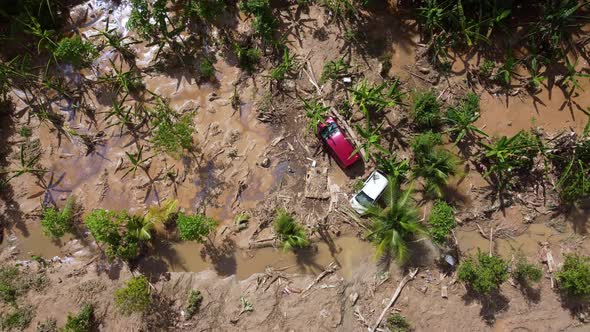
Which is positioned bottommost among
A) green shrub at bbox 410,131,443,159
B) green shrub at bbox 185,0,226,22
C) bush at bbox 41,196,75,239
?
bush at bbox 41,196,75,239

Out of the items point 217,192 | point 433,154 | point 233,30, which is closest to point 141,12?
point 233,30

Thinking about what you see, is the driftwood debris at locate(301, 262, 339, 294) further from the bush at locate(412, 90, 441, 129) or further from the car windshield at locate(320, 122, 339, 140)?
the bush at locate(412, 90, 441, 129)

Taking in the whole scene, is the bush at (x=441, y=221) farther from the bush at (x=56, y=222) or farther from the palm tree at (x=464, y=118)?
the bush at (x=56, y=222)

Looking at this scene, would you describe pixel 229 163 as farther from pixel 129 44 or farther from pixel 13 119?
pixel 13 119

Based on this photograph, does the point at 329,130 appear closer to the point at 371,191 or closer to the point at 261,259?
the point at 371,191

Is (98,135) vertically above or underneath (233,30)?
underneath

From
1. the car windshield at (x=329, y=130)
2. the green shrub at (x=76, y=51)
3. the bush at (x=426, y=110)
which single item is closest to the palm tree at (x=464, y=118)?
the bush at (x=426, y=110)

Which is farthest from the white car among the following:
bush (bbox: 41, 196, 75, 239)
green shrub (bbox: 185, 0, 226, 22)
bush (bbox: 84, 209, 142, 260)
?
bush (bbox: 41, 196, 75, 239)
